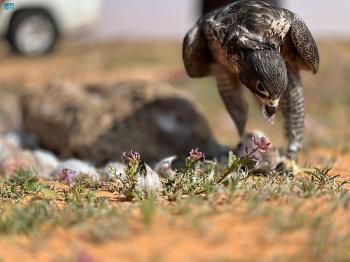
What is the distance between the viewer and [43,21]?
55.2ft

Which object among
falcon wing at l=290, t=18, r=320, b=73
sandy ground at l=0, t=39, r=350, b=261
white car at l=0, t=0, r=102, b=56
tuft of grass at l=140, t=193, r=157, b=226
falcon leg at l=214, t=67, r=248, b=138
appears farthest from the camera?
white car at l=0, t=0, r=102, b=56

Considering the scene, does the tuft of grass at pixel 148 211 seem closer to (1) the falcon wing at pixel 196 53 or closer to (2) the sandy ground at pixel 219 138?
(2) the sandy ground at pixel 219 138

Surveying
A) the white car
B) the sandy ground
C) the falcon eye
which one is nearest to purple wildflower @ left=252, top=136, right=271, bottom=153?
the falcon eye

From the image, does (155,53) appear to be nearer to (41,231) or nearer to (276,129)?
(276,129)

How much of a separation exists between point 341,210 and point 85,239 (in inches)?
56.6

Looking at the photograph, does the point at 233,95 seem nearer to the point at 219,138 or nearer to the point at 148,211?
the point at 148,211

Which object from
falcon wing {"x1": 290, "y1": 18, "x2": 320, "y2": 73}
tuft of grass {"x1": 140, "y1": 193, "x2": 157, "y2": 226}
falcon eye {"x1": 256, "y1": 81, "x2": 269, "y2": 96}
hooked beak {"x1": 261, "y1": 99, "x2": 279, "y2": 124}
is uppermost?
falcon wing {"x1": 290, "y1": 18, "x2": 320, "y2": 73}

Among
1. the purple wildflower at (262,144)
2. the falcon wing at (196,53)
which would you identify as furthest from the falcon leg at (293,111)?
the purple wildflower at (262,144)

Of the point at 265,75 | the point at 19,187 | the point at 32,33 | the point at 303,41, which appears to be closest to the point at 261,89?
the point at 265,75

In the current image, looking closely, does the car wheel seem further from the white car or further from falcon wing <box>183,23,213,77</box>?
falcon wing <box>183,23,213,77</box>

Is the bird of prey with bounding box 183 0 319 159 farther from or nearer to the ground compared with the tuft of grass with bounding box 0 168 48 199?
farther from the ground

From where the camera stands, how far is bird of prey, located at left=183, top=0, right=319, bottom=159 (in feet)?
13.4

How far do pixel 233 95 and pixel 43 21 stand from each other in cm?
1248

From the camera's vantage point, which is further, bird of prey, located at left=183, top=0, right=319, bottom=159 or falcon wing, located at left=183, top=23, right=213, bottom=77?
falcon wing, located at left=183, top=23, right=213, bottom=77
